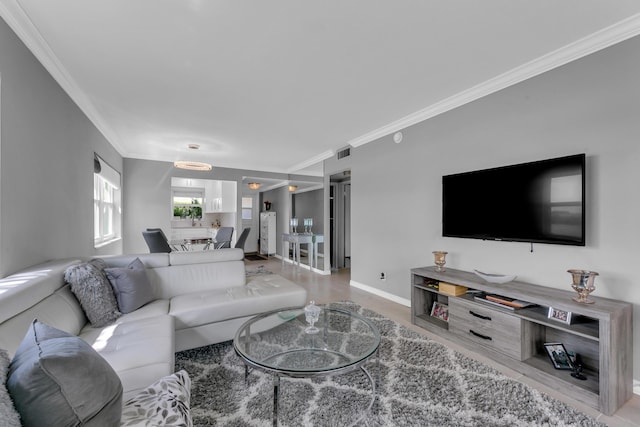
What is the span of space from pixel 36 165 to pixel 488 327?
3.88 m

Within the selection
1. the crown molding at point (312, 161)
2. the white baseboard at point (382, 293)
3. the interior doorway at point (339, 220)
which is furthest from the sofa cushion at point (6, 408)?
the interior doorway at point (339, 220)

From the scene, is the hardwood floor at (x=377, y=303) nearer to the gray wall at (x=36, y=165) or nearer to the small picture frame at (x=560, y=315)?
the small picture frame at (x=560, y=315)

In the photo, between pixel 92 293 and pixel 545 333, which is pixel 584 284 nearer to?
pixel 545 333

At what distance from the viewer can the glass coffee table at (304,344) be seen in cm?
156

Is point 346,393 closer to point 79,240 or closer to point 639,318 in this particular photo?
point 639,318

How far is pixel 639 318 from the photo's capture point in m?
1.92

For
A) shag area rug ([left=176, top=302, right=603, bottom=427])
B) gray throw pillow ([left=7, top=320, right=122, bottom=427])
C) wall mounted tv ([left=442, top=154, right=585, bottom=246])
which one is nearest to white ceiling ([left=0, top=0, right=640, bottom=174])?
wall mounted tv ([left=442, top=154, right=585, bottom=246])

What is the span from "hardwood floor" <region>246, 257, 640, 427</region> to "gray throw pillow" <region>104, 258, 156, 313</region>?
224 cm

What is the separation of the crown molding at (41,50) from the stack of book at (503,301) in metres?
4.00

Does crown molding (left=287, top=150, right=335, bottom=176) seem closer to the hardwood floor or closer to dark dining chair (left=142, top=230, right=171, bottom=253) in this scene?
the hardwood floor

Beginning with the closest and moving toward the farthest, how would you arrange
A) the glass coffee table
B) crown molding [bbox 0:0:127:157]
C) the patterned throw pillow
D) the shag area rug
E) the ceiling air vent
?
the patterned throw pillow < the glass coffee table < the shag area rug < crown molding [bbox 0:0:127:157] < the ceiling air vent

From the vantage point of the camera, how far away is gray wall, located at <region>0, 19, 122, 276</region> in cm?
184

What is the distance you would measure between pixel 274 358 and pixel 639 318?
8.08 ft

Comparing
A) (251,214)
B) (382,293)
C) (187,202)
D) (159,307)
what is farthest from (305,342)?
(251,214)
